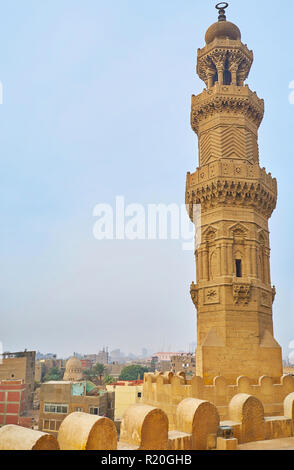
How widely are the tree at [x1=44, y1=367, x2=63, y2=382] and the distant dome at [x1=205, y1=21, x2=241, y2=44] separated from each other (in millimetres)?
97811

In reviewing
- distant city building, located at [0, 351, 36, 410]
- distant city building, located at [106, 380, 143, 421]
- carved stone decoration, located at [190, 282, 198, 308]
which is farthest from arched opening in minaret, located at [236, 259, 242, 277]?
distant city building, located at [0, 351, 36, 410]

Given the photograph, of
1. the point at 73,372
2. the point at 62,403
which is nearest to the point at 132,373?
the point at 73,372

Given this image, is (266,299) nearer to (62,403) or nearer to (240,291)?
(240,291)

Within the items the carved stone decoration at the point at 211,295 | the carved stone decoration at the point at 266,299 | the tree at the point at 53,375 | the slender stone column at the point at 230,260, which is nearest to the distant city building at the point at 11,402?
the carved stone decoration at the point at 211,295

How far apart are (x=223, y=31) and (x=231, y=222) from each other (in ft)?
34.0

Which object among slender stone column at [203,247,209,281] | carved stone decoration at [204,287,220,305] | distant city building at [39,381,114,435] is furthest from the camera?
distant city building at [39,381,114,435]

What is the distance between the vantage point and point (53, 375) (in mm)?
109000

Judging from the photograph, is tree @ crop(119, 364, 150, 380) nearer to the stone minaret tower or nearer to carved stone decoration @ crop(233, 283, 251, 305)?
the stone minaret tower

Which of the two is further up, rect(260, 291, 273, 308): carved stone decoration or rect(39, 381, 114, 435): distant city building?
rect(260, 291, 273, 308): carved stone decoration

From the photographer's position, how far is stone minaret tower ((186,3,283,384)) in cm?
1680

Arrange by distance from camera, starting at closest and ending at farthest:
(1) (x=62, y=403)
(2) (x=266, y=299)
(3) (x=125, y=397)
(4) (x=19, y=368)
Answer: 1. (2) (x=266, y=299)
2. (1) (x=62, y=403)
3. (3) (x=125, y=397)
4. (4) (x=19, y=368)

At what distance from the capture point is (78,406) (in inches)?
1460
